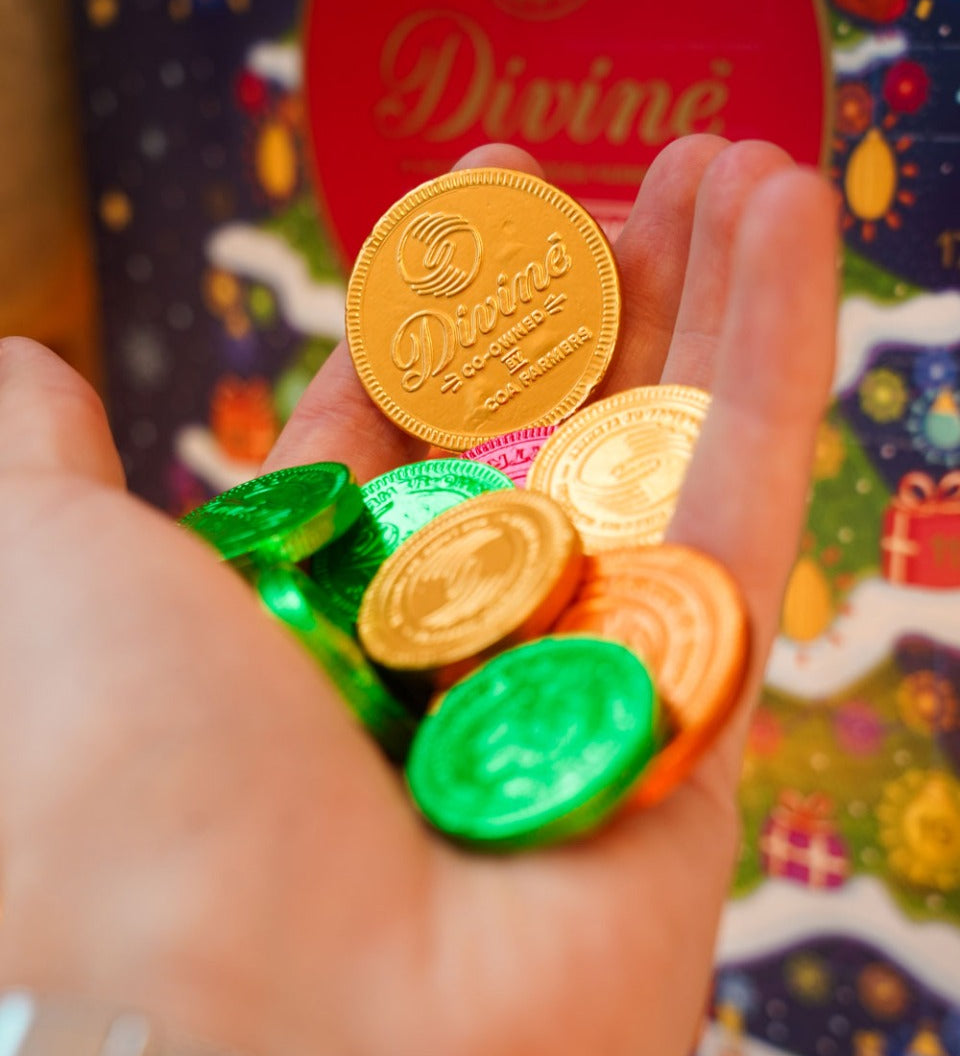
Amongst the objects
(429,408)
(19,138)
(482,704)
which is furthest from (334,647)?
(19,138)

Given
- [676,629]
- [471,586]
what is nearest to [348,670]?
[471,586]

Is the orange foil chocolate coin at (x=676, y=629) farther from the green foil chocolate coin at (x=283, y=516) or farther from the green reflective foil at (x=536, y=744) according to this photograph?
the green foil chocolate coin at (x=283, y=516)

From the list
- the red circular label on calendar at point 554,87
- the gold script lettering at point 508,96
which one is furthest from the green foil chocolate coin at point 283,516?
the gold script lettering at point 508,96

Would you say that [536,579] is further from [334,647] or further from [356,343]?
[356,343]

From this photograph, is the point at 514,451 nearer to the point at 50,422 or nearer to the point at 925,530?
the point at 50,422

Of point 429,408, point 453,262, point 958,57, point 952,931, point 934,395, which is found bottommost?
point 952,931

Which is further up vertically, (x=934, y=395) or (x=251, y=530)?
(x=251, y=530)
